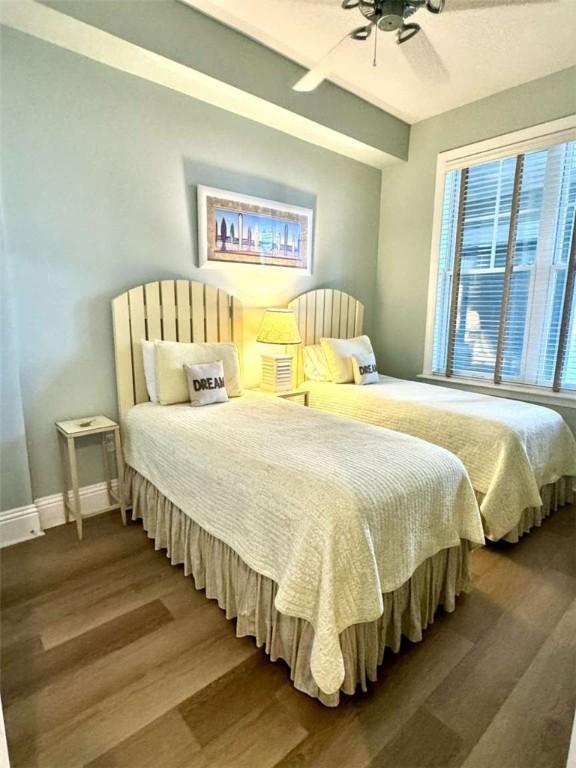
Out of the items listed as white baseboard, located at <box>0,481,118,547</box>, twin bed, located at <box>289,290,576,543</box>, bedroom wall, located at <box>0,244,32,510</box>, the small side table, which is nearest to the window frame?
twin bed, located at <box>289,290,576,543</box>

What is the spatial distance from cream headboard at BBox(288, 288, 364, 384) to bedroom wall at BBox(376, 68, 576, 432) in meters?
0.39

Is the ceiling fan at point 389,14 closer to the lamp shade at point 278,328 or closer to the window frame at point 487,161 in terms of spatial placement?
the window frame at point 487,161

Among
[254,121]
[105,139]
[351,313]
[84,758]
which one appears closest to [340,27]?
[254,121]

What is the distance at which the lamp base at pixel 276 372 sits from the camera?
9.93 feet

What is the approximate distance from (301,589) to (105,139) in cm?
257

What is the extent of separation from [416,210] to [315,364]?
1784mm

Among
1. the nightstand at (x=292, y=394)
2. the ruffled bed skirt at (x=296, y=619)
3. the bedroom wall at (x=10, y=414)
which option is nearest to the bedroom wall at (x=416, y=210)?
the nightstand at (x=292, y=394)

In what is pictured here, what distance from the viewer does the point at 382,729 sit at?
1.24 meters

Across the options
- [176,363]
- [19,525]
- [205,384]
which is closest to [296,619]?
[205,384]

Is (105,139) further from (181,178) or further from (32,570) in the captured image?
(32,570)

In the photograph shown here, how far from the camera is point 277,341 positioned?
293 centimetres

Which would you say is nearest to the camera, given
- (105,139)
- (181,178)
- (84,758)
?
(84,758)

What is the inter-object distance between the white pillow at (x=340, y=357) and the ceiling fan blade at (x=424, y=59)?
1.96 metres

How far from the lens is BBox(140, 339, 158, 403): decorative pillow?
8.02ft
